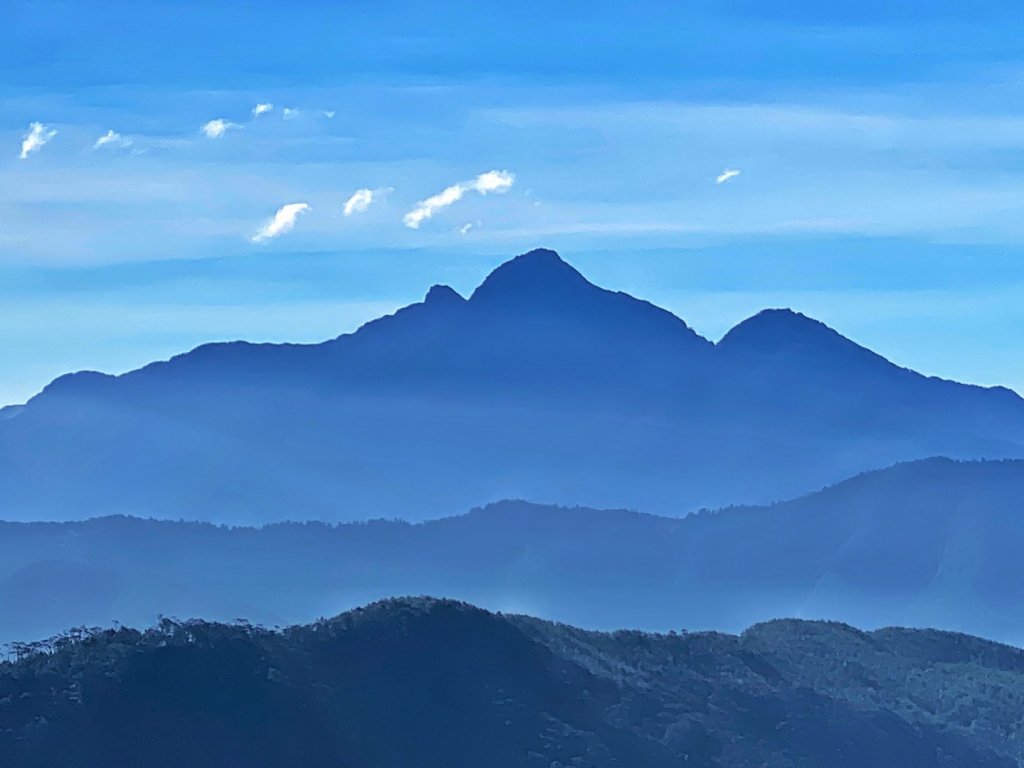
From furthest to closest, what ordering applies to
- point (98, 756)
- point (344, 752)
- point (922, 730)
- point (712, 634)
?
Result: point (712, 634) → point (922, 730) → point (344, 752) → point (98, 756)

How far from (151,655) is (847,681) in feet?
129

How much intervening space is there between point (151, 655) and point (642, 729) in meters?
21.6

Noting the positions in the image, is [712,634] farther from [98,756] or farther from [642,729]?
[98,756]

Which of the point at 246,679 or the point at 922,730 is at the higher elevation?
the point at 246,679

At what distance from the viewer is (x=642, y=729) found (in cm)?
7862

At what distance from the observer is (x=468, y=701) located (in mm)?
76062

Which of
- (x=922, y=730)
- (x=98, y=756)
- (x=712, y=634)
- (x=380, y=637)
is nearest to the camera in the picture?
(x=98, y=756)

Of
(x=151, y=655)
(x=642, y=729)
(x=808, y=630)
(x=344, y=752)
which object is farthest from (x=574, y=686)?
(x=808, y=630)

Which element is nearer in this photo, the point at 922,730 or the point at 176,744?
the point at 176,744

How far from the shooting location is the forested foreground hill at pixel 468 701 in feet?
222

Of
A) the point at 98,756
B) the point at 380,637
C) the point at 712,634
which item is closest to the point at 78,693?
the point at 98,756

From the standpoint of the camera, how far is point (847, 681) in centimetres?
9444

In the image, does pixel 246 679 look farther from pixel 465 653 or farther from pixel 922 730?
pixel 922 730

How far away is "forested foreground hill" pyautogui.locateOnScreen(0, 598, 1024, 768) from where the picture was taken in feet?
222
